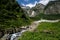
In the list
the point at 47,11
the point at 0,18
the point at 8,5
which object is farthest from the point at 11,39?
the point at 47,11

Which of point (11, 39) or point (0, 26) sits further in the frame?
point (0, 26)

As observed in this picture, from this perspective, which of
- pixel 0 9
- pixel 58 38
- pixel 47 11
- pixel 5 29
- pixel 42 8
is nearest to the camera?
pixel 58 38

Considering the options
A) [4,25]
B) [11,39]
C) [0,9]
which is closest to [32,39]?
[11,39]

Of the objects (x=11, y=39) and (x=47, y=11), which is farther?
(x=47, y=11)

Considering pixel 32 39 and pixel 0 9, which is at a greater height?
pixel 0 9

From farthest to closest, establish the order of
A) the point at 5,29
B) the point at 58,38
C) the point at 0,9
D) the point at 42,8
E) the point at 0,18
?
the point at 42,8 < the point at 0,9 < the point at 0,18 < the point at 5,29 < the point at 58,38

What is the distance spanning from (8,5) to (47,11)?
94.4 metres

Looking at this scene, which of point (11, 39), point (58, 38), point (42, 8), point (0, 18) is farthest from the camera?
point (42, 8)

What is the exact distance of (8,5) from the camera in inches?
2202

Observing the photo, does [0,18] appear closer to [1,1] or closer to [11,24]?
[11,24]

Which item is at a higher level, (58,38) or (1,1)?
(1,1)

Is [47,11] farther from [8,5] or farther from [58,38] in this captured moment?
[58,38]

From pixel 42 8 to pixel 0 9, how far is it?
109247 millimetres

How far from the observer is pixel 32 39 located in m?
26.1
